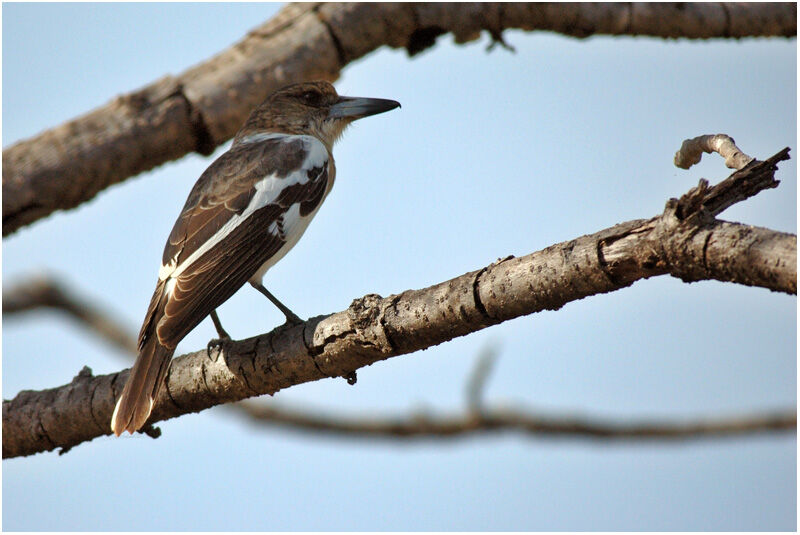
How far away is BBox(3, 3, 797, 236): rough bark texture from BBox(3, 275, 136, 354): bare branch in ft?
1.98

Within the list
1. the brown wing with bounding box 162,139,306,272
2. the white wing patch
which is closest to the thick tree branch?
the white wing patch

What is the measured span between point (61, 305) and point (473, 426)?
2374mm

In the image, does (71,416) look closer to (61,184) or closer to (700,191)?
(61,184)

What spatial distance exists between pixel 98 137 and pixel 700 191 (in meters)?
2.93

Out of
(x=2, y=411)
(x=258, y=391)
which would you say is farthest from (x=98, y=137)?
(x=258, y=391)

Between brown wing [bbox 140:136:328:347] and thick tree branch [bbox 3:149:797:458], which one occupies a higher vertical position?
brown wing [bbox 140:136:328:347]

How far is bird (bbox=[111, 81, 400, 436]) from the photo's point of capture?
3213 mm

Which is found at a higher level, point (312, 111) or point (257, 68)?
point (312, 111)

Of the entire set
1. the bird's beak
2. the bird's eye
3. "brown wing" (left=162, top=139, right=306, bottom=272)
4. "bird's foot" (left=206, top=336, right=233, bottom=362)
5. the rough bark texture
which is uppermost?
the bird's eye

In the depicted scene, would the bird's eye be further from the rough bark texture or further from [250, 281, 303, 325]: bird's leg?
[250, 281, 303, 325]: bird's leg

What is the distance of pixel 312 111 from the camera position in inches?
200

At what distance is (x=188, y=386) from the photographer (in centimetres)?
324

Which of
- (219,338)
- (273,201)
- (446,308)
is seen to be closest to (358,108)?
(273,201)

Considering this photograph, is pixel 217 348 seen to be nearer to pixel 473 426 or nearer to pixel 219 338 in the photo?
pixel 219 338
